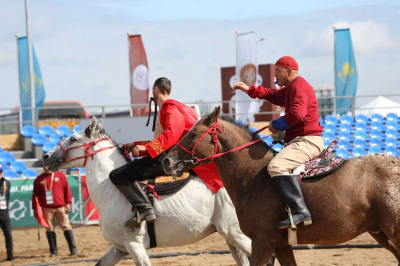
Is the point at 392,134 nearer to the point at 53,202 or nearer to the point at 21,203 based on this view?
the point at 21,203

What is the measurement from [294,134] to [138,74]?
634 inches

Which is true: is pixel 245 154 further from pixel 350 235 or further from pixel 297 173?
pixel 350 235

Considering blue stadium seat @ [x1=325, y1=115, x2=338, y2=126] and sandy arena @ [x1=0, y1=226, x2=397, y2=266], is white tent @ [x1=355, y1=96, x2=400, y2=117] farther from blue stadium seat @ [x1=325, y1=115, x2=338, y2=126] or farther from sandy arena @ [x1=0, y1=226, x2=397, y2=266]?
sandy arena @ [x1=0, y1=226, x2=397, y2=266]

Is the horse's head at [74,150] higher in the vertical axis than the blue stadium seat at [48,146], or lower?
higher

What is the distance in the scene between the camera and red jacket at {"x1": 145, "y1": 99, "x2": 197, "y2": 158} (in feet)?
19.7

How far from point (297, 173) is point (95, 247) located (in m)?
7.32

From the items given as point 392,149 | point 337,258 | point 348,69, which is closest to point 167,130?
point 337,258

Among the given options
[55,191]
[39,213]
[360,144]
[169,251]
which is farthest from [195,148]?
[360,144]

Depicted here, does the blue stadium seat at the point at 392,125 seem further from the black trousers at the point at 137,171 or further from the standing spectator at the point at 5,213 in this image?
the black trousers at the point at 137,171

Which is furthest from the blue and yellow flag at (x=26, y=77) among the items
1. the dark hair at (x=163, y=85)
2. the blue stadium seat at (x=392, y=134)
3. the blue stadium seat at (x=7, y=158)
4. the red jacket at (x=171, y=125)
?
the red jacket at (x=171, y=125)

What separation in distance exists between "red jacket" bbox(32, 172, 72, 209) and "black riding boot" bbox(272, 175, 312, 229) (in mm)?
7060

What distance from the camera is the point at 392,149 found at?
18.2 meters

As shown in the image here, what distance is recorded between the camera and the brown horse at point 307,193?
4957 mm

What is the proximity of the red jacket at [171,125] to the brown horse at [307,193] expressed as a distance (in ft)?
2.64
